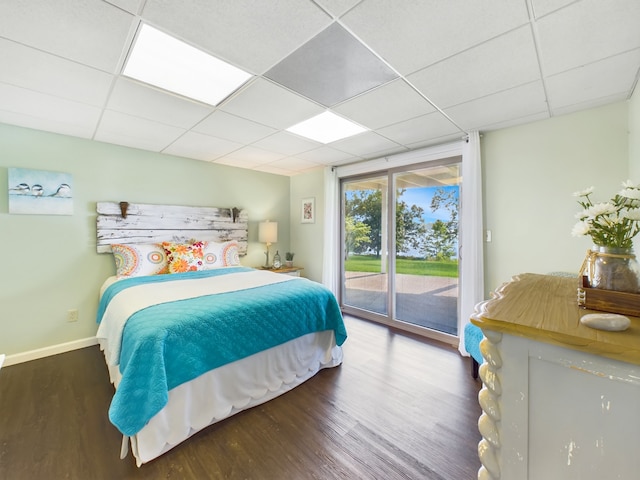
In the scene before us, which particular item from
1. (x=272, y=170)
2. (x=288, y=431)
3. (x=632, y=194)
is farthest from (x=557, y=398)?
(x=272, y=170)

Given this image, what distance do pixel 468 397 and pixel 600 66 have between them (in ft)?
7.83

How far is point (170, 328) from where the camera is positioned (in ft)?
5.27

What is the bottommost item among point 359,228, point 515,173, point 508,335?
point 508,335

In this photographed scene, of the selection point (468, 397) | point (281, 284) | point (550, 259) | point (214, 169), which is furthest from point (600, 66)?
point (214, 169)

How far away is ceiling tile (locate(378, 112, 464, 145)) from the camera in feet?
7.94

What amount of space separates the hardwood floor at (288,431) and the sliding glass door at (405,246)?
973 mm

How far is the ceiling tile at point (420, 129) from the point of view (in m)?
2.42

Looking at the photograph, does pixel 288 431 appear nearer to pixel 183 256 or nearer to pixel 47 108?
pixel 183 256

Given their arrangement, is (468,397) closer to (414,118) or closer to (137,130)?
(414,118)

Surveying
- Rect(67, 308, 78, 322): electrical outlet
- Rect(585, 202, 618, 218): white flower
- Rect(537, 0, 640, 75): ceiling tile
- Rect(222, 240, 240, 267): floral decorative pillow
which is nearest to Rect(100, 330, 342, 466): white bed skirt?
Rect(67, 308, 78, 322): electrical outlet

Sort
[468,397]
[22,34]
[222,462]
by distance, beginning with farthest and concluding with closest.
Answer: [468,397]
[222,462]
[22,34]

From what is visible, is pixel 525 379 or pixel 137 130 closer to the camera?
pixel 525 379

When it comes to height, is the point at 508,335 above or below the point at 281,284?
above

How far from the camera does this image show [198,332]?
5.61ft
